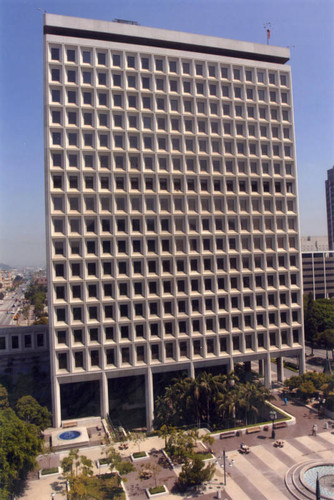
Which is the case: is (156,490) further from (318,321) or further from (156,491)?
(318,321)

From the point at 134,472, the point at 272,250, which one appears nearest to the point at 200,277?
the point at 272,250

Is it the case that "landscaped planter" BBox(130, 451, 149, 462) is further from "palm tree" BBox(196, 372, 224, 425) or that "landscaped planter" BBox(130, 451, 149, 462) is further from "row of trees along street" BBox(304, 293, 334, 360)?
"row of trees along street" BBox(304, 293, 334, 360)

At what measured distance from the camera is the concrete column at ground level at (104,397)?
40.6 m

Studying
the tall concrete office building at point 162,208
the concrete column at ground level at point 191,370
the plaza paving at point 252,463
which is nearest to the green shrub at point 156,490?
the plaza paving at point 252,463

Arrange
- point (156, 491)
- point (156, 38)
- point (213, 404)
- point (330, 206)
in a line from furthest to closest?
point (330, 206)
point (156, 38)
point (213, 404)
point (156, 491)

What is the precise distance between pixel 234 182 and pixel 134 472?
30731 mm

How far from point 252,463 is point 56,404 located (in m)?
19.1

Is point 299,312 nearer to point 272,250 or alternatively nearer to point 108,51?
point 272,250

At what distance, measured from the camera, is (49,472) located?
1165 inches

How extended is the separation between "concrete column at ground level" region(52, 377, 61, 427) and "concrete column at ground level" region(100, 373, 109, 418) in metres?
4.15

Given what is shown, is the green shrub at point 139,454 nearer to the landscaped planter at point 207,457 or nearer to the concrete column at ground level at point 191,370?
the landscaped planter at point 207,457

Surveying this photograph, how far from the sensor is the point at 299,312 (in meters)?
48.5


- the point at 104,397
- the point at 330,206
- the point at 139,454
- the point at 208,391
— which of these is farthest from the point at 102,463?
the point at 330,206

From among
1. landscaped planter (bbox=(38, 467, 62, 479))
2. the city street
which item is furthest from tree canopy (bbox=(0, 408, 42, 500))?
the city street
